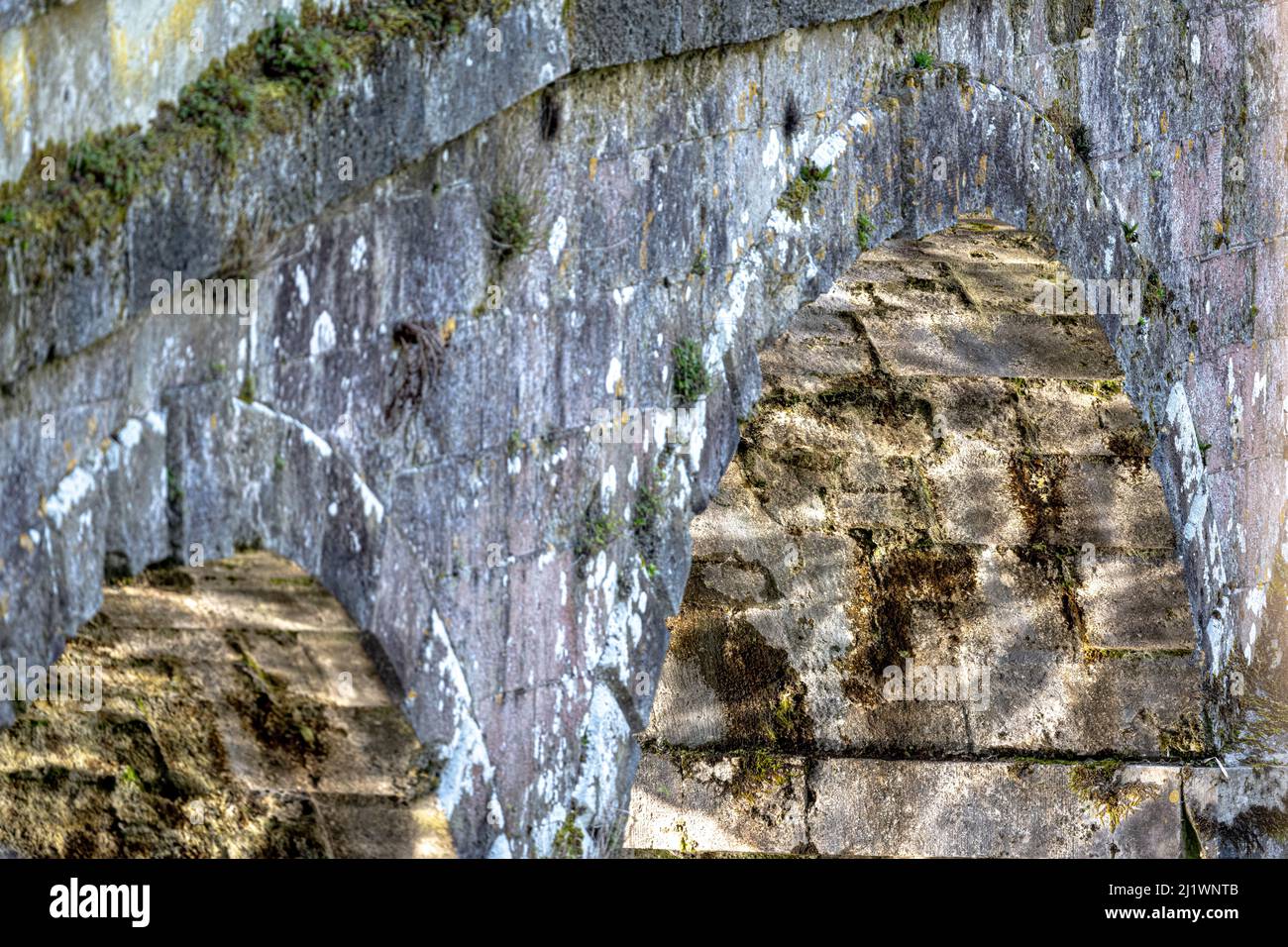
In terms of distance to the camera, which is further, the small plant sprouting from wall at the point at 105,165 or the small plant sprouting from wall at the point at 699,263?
the small plant sprouting from wall at the point at 699,263

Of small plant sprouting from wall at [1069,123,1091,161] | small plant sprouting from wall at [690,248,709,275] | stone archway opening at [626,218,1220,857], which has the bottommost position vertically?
stone archway opening at [626,218,1220,857]

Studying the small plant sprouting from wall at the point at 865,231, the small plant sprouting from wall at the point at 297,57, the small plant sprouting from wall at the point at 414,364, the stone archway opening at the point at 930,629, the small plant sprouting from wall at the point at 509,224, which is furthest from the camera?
the stone archway opening at the point at 930,629

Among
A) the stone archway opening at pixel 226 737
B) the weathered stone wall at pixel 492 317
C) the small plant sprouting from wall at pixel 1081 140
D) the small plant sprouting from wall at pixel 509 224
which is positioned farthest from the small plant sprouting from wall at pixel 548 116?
the small plant sprouting from wall at pixel 1081 140

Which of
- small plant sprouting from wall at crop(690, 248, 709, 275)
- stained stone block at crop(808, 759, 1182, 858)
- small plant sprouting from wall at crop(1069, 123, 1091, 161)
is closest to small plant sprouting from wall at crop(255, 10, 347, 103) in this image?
small plant sprouting from wall at crop(690, 248, 709, 275)

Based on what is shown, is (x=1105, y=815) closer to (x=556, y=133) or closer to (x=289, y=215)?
(x=556, y=133)

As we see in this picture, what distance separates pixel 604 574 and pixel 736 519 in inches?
119

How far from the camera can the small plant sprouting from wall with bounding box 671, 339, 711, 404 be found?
455 centimetres

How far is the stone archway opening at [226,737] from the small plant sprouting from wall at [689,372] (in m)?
1.19

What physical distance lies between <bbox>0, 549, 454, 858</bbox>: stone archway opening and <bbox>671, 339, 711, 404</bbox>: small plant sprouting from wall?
119cm

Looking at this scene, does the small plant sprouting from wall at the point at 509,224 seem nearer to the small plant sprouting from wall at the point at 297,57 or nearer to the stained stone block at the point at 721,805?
the small plant sprouting from wall at the point at 297,57

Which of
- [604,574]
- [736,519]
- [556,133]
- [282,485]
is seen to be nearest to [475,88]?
[556,133]

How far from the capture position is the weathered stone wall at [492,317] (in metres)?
3.08

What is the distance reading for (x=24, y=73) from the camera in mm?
2973

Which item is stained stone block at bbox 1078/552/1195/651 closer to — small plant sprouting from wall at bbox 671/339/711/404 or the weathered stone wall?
the weathered stone wall
